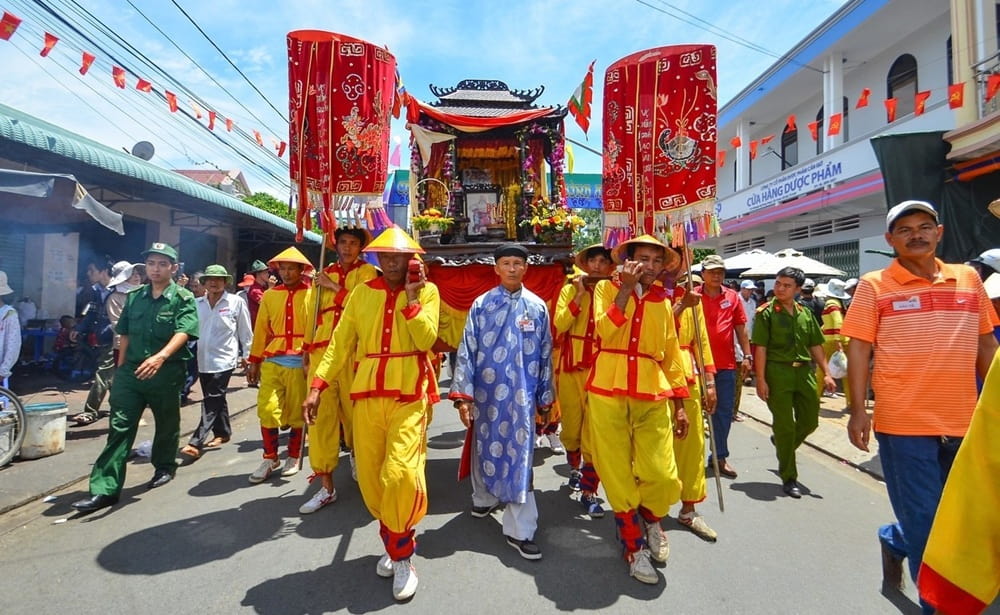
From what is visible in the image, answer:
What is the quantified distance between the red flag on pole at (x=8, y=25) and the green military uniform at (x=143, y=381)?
445 cm

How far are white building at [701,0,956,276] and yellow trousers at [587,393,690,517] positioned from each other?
874cm

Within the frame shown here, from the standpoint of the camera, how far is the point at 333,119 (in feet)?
14.1

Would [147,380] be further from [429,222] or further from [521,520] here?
[429,222]

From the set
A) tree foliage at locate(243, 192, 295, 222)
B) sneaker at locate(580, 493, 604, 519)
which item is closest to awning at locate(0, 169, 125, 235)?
sneaker at locate(580, 493, 604, 519)

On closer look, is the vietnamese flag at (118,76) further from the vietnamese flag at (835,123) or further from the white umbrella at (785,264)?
the vietnamese flag at (835,123)

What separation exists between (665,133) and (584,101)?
10.9 feet

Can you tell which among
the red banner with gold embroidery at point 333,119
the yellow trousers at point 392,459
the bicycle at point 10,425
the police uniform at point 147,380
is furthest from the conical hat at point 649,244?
the bicycle at point 10,425

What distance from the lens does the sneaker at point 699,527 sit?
3484 millimetres

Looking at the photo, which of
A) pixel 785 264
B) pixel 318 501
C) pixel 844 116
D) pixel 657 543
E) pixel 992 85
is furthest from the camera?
pixel 844 116

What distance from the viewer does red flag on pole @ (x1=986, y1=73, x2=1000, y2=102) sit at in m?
7.29

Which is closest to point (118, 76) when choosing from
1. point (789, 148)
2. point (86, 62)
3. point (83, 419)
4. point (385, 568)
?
point (86, 62)

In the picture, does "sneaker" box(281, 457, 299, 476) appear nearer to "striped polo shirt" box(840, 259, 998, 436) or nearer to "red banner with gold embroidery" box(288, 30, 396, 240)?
"red banner with gold embroidery" box(288, 30, 396, 240)

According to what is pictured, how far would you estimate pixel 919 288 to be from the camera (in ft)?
8.59

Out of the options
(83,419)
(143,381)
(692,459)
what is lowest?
(83,419)
